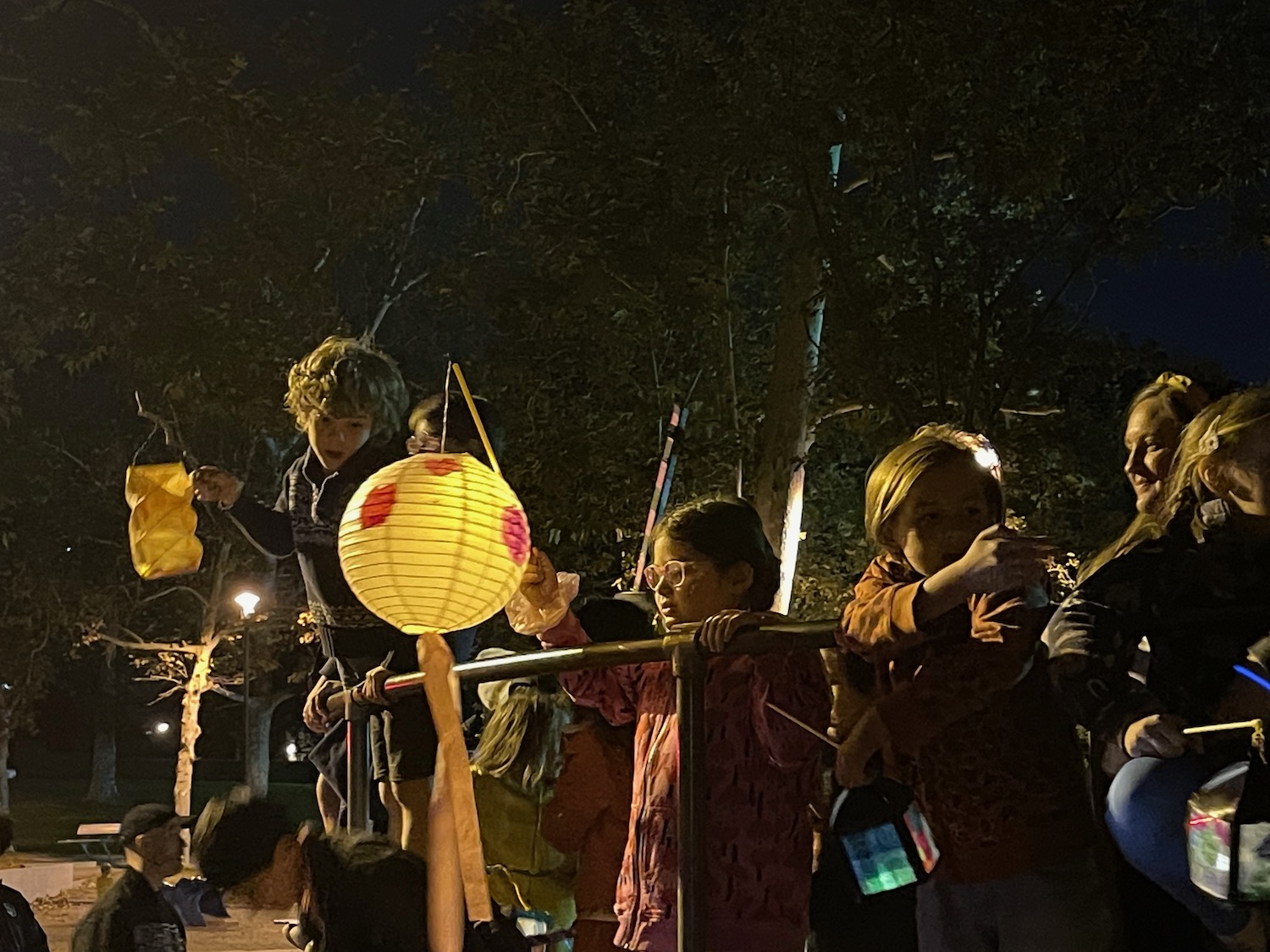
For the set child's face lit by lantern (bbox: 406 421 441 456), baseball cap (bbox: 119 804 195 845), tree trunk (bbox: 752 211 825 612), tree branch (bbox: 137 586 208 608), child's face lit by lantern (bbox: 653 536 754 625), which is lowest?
baseball cap (bbox: 119 804 195 845)

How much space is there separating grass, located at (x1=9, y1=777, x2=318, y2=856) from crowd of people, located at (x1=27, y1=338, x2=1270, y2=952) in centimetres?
1599

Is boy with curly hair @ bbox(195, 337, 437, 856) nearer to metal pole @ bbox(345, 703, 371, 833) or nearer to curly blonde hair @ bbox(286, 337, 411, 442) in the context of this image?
curly blonde hair @ bbox(286, 337, 411, 442)

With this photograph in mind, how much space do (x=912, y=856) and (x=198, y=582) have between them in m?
18.7

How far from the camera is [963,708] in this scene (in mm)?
2426

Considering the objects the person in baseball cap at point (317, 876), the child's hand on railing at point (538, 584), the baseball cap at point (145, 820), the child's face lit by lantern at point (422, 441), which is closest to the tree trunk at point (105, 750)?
the baseball cap at point (145, 820)

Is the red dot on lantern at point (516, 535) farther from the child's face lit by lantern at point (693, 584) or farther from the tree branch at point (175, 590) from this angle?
the tree branch at point (175, 590)

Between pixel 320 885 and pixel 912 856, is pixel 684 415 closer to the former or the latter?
pixel 320 885

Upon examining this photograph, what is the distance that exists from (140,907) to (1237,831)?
391 cm

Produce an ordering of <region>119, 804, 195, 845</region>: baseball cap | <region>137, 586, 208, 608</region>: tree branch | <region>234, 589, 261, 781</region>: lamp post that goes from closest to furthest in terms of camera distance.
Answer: <region>119, 804, 195, 845</region>: baseball cap < <region>234, 589, 261, 781</region>: lamp post < <region>137, 586, 208, 608</region>: tree branch

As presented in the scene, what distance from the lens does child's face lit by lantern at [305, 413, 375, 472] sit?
13.2 feet

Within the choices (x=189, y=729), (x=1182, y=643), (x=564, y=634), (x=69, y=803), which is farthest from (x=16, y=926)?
(x=69, y=803)

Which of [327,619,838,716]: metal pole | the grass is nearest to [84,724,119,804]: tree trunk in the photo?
the grass

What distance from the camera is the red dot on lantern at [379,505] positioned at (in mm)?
3221

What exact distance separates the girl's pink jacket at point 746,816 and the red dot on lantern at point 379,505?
2.99 feet
